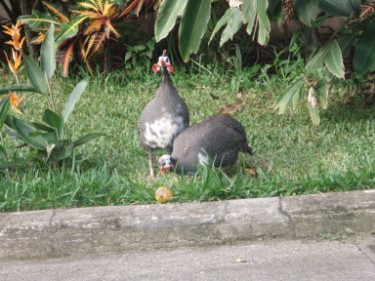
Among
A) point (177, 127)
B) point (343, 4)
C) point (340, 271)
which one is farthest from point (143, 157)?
point (340, 271)

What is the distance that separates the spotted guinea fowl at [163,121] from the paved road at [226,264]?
3.24ft

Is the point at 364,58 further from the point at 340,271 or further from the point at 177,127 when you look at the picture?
the point at 340,271

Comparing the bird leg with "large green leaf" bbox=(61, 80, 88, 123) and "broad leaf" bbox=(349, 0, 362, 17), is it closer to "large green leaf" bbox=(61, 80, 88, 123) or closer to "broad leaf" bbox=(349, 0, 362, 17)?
"large green leaf" bbox=(61, 80, 88, 123)

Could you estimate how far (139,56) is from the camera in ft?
24.2

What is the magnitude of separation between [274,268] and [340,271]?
1.01 ft

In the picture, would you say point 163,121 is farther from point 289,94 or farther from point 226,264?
point 226,264

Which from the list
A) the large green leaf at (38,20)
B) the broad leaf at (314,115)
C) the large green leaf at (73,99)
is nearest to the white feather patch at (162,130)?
the large green leaf at (73,99)

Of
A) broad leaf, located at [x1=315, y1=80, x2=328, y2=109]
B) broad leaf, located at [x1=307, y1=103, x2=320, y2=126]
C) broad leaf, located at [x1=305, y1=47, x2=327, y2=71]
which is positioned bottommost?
broad leaf, located at [x1=307, y1=103, x2=320, y2=126]

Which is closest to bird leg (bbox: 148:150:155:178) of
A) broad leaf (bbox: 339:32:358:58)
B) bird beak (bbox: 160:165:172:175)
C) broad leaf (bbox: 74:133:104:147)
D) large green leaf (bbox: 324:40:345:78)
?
bird beak (bbox: 160:165:172:175)

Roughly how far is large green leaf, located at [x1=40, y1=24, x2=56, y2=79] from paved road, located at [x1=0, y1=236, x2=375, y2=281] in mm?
1372

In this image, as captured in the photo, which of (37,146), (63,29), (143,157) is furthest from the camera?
(63,29)

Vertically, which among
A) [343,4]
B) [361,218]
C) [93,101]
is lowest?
[93,101]

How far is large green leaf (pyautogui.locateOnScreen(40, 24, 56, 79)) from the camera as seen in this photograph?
5250 mm

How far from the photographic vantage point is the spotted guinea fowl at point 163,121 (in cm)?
520
